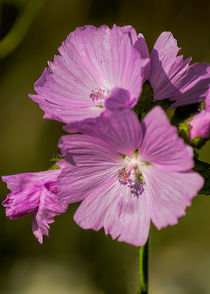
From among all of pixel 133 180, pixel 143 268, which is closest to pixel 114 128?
pixel 133 180

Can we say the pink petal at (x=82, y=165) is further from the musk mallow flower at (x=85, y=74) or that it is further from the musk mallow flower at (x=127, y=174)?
the musk mallow flower at (x=85, y=74)

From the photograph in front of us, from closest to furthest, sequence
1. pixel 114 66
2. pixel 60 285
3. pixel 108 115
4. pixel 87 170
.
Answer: pixel 108 115, pixel 87 170, pixel 114 66, pixel 60 285

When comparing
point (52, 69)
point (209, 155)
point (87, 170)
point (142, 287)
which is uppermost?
point (52, 69)

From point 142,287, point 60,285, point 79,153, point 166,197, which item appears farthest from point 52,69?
point 60,285

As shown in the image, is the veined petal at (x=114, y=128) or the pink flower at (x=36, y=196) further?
the pink flower at (x=36, y=196)

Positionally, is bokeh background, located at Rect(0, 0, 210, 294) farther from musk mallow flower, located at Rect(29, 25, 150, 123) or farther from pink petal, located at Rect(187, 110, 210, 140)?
pink petal, located at Rect(187, 110, 210, 140)

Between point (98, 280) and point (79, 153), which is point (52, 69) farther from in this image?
point (98, 280)

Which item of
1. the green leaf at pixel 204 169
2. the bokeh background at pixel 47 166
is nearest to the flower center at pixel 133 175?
the green leaf at pixel 204 169

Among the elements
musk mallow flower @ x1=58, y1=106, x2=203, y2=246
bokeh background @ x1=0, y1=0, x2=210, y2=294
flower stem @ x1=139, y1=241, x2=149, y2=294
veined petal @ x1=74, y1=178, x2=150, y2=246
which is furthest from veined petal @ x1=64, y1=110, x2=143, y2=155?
bokeh background @ x1=0, y1=0, x2=210, y2=294
